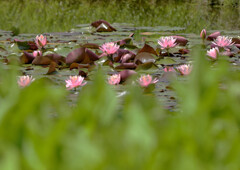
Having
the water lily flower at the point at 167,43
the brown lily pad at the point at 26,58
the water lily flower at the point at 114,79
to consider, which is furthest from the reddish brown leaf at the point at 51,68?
the water lily flower at the point at 167,43

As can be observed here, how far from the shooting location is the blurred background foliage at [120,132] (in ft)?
2.61

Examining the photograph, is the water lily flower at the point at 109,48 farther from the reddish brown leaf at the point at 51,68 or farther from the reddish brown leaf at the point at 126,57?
the reddish brown leaf at the point at 51,68

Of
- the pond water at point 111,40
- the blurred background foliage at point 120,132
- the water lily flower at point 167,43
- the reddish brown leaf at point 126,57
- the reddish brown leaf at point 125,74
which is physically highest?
the blurred background foliage at point 120,132

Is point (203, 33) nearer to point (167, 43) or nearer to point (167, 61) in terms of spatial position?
point (167, 43)

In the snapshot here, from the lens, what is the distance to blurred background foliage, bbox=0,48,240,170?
797mm

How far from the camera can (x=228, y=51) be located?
452cm

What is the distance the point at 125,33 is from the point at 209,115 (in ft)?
16.5

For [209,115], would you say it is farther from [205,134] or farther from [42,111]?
[42,111]

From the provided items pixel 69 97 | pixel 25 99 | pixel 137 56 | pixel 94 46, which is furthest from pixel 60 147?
pixel 94 46

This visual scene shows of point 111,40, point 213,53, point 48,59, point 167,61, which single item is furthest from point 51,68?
point 111,40

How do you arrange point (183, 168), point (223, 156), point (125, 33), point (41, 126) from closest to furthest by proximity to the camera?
point (183, 168)
point (223, 156)
point (41, 126)
point (125, 33)

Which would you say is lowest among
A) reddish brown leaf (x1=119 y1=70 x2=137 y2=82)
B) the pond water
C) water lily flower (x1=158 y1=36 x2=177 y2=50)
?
the pond water

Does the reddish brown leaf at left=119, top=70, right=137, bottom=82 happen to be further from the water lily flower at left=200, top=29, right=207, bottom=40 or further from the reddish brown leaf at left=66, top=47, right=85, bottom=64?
the water lily flower at left=200, top=29, right=207, bottom=40

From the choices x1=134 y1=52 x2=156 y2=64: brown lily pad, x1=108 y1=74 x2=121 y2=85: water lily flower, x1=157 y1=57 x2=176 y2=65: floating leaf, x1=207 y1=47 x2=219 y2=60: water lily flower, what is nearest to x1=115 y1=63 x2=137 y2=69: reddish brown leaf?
x1=134 y1=52 x2=156 y2=64: brown lily pad
